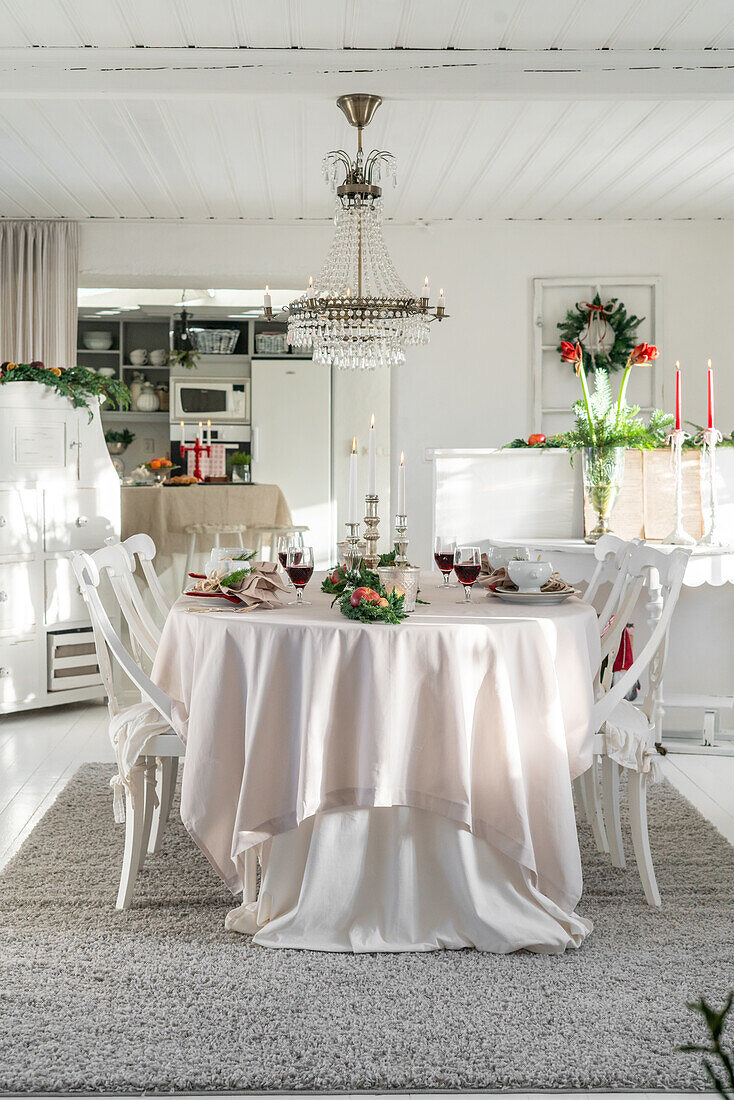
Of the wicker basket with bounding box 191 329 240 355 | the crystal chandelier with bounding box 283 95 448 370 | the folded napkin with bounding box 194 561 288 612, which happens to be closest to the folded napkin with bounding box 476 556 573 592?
the folded napkin with bounding box 194 561 288 612

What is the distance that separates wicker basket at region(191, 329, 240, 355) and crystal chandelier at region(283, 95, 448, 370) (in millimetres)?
5267

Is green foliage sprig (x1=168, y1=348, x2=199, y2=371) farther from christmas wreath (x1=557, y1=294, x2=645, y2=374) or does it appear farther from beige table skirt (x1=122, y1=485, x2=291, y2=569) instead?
christmas wreath (x1=557, y1=294, x2=645, y2=374)

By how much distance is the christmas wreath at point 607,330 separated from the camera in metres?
6.06

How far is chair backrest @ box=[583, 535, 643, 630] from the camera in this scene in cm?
304

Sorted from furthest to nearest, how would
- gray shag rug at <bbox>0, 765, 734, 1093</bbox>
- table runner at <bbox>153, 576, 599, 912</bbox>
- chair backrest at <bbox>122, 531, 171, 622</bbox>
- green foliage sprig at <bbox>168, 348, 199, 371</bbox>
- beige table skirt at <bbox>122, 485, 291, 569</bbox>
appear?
1. green foliage sprig at <bbox>168, 348, 199, 371</bbox>
2. beige table skirt at <bbox>122, 485, 291, 569</bbox>
3. chair backrest at <bbox>122, 531, 171, 622</bbox>
4. table runner at <bbox>153, 576, 599, 912</bbox>
5. gray shag rug at <bbox>0, 765, 734, 1093</bbox>

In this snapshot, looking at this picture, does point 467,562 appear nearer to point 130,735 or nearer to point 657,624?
point 657,624

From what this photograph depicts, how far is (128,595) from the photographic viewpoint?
307 cm

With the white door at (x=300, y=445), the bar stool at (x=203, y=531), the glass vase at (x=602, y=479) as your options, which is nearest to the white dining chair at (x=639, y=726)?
the glass vase at (x=602, y=479)

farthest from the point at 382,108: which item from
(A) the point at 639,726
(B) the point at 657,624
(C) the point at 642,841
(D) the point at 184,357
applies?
(D) the point at 184,357

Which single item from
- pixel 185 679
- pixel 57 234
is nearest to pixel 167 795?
pixel 185 679

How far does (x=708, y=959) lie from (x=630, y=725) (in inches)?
23.3

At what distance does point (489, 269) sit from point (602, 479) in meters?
2.44

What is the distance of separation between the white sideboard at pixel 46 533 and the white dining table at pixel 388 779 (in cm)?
257

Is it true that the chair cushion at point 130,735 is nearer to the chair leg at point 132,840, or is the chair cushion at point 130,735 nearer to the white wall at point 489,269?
the chair leg at point 132,840
